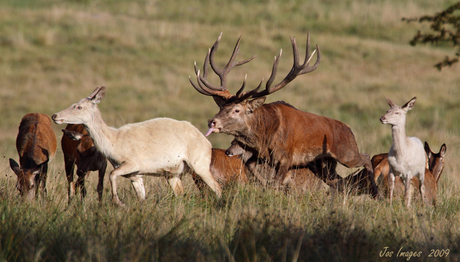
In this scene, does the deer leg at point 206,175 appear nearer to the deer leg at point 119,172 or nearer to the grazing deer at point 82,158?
the deer leg at point 119,172

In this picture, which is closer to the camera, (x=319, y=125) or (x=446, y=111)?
(x=319, y=125)

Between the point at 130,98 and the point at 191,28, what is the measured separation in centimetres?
1109

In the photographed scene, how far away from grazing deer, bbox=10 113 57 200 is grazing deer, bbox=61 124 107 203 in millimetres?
332

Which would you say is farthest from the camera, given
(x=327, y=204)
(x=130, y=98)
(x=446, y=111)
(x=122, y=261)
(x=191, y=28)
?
(x=191, y=28)

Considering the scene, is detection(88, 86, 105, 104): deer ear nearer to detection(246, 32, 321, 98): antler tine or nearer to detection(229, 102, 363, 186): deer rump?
detection(229, 102, 363, 186): deer rump

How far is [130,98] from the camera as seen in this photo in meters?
21.8

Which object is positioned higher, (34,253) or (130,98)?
(34,253)

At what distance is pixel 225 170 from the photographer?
7738 mm

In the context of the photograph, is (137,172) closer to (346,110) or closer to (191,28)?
(346,110)

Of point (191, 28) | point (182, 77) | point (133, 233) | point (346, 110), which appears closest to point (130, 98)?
point (182, 77)

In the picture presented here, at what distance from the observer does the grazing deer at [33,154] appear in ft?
22.6

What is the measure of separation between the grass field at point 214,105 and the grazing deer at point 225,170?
1.24 ft

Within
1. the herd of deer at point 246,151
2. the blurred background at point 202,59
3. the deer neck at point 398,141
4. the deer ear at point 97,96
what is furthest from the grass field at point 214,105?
the deer ear at point 97,96

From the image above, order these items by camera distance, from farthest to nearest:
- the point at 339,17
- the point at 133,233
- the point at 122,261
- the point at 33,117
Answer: the point at 339,17, the point at 33,117, the point at 133,233, the point at 122,261
